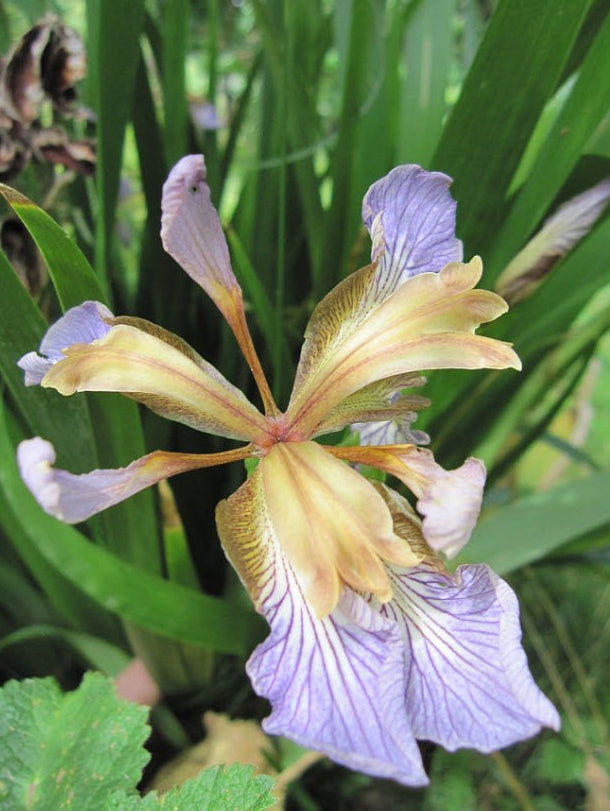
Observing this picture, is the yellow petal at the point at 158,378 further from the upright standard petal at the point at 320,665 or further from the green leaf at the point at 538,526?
the green leaf at the point at 538,526

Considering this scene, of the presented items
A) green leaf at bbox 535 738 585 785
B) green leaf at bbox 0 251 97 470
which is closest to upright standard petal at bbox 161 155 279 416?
green leaf at bbox 0 251 97 470

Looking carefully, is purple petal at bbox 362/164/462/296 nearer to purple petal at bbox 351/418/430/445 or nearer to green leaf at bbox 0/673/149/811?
purple petal at bbox 351/418/430/445

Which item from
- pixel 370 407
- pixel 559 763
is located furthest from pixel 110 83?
pixel 559 763

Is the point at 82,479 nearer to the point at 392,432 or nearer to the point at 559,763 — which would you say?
the point at 392,432

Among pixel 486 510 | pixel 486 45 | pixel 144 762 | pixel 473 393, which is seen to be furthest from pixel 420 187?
pixel 486 510

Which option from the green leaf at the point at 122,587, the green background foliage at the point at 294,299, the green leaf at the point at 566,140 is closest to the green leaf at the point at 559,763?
the green background foliage at the point at 294,299

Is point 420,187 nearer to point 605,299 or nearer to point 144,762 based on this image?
point 144,762

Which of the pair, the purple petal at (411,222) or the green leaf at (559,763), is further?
the green leaf at (559,763)

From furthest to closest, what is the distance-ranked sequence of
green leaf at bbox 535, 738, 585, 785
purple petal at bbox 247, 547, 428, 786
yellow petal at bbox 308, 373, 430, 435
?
green leaf at bbox 535, 738, 585, 785
yellow petal at bbox 308, 373, 430, 435
purple petal at bbox 247, 547, 428, 786

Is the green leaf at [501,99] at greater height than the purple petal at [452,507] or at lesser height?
greater
